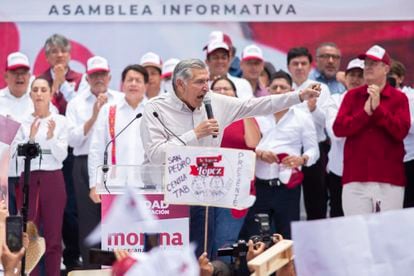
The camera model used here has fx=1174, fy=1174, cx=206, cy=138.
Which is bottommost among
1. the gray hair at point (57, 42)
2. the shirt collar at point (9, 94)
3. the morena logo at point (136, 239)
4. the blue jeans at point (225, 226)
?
the blue jeans at point (225, 226)

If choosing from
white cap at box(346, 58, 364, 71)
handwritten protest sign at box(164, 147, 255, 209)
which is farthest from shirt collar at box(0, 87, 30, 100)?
handwritten protest sign at box(164, 147, 255, 209)

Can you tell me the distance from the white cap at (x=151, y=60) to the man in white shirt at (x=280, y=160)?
4.46 feet

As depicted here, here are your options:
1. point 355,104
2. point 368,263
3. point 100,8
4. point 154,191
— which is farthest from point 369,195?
point 368,263

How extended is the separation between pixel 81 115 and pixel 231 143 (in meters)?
1.98

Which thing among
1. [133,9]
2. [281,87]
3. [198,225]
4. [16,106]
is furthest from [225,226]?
[133,9]

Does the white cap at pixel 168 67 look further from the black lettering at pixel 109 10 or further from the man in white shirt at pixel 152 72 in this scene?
the black lettering at pixel 109 10

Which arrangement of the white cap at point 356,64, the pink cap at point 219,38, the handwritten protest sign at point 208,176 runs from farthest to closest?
the pink cap at point 219,38 < the white cap at point 356,64 < the handwritten protest sign at point 208,176

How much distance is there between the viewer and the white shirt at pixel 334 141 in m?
11.0

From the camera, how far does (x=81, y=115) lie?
11477 mm

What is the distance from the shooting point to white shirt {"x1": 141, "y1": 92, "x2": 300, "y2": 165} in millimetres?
8164

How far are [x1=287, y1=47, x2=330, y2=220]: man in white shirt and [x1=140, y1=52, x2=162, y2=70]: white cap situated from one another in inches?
51.7

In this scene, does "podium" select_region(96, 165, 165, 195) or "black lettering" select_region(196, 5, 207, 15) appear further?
"black lettering" select_region(196, 5, 207, 15)

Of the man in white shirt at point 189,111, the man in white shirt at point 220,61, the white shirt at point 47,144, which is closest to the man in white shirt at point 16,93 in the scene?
the white shirt at point 47,144

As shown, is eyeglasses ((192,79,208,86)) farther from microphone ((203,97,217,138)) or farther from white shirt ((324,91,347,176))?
white shirt ((324,91,347,176))
